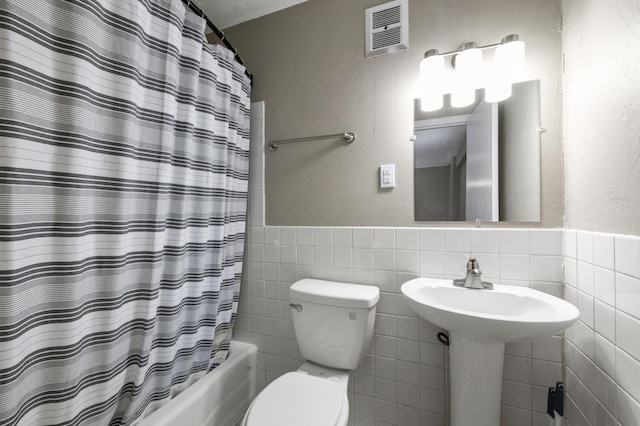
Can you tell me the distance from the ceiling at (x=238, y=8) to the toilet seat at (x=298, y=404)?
1910 millimetres

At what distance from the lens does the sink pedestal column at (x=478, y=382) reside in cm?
96

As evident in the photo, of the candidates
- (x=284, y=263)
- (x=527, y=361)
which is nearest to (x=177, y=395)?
(x=284, y=263)

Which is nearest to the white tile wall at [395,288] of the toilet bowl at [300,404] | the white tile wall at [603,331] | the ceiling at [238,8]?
the white tile wall at [603,331]

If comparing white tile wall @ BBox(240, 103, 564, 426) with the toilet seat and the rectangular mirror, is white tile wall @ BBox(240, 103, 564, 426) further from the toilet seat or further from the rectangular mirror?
the toilet seat

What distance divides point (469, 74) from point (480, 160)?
0.37 meters

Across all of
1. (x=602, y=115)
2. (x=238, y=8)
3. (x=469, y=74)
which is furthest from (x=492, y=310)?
(x=238, y=8)

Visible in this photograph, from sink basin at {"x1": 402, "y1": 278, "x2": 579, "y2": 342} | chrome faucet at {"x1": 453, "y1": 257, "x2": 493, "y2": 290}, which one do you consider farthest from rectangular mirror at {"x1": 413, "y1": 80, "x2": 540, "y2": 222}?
sink basin at {"x1": 402, "y1": 278, "x2": 579, "y2": 342}

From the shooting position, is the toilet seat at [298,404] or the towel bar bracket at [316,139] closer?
the toilet seat at [298,404]

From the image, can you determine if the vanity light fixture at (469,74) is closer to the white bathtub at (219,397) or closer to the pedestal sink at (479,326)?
the pedestal sink at (479,326)

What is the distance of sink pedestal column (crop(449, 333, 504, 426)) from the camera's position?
965mm

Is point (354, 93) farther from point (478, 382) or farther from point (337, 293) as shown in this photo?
point (478, 382)

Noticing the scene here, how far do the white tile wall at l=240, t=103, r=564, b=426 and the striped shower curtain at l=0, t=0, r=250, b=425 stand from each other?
388mm

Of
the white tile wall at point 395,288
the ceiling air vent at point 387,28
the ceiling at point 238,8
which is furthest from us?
the ceiling at point 238,8

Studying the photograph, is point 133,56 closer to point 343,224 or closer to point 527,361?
point 343,224
